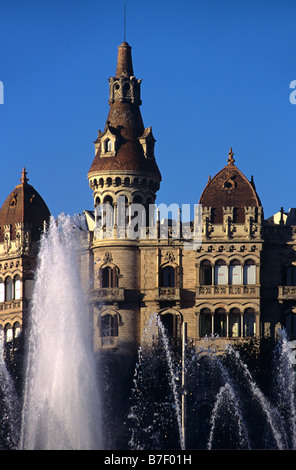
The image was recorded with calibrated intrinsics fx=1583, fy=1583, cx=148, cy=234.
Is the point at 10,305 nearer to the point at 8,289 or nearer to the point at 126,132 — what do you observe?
the point at 8,289

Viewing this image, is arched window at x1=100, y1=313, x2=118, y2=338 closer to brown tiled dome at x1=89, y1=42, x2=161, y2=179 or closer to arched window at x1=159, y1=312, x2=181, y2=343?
arched window at x1=159, y1=312, x2=181, y2=343

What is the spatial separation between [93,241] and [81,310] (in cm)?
1401

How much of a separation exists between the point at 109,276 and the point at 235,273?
34.0ft

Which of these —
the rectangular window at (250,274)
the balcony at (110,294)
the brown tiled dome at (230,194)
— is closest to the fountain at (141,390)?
the balcony at (110,294)

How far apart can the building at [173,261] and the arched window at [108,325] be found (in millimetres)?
80

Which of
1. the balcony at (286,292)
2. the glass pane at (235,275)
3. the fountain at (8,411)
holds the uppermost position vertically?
the glass pane at (235,275)

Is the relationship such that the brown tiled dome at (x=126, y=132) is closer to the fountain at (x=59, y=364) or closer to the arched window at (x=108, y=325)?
the fountain at (x=59, y=364)

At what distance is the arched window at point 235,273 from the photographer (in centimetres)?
12588

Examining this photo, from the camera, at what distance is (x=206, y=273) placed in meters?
127

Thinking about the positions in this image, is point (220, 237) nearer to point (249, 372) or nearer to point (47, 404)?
point (249, 372)

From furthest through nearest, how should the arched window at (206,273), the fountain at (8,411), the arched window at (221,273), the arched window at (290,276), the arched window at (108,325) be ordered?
1. the arched window at (290,276)
2. the arched window at (108,325)
3. the arched window at (206,273)
4. the arched window at (221,273)
5. the fountain at (8,411)

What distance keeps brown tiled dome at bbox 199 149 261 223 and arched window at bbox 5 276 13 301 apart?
18950 mm
